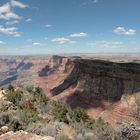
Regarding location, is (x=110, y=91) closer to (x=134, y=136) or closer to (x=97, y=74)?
(x=97, y=74)

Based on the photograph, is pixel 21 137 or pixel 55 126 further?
pixel 55 126

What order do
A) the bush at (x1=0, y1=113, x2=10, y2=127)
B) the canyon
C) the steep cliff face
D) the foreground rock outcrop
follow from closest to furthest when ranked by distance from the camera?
1. the foreground rock outcrop
2. the bush at (x1=0, y1=113, x2=10, y2=127)
3. the canyon
4. the steep cliff face

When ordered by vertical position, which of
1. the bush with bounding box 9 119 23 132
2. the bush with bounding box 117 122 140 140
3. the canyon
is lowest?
the canyon

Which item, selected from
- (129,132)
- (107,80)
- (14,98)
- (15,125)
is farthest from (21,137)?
(107,80)

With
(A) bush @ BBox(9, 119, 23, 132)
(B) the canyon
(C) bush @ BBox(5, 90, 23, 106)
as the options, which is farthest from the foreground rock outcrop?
(B) the canyon

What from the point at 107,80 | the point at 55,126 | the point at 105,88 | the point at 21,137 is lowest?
the point at 105,88

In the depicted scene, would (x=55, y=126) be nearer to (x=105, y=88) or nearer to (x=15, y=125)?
(x=15, y=125)

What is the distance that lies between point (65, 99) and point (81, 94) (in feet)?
17.2

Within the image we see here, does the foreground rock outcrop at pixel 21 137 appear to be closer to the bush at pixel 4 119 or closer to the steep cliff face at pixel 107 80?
the bush at pixel 4 119

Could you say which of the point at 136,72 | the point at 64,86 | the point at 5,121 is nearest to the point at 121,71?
the point at 136,72

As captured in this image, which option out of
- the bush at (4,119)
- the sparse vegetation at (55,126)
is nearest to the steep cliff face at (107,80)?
the sparse vegetation at (55,126)

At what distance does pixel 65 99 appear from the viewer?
245ft

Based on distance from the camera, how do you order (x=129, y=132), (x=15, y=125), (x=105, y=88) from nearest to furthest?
(x=129, y=132) < (x=15, y=125) < (x=105, y=88)

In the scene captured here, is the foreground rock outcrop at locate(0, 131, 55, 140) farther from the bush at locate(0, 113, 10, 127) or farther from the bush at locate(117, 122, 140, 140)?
the bush at locate(0, 113, 10, 127)
